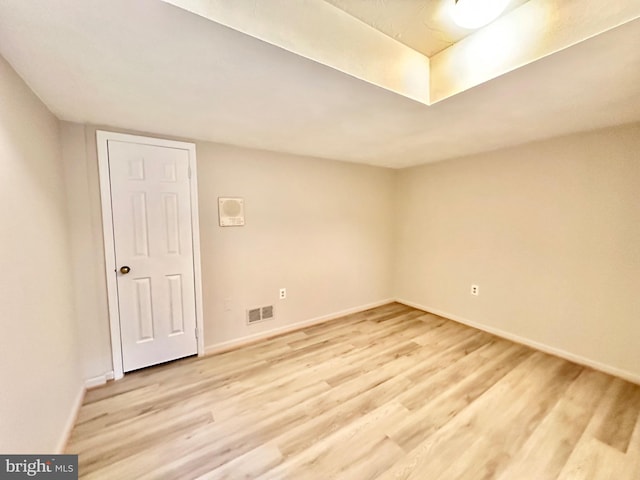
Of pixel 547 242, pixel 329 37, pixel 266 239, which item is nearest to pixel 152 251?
pixel 266 239

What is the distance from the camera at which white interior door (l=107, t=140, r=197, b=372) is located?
84.2 inches

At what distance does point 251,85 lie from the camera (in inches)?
55.6

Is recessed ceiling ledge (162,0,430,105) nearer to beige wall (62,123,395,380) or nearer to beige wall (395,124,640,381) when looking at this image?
beige wall (62,123,395,380)

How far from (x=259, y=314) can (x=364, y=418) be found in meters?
1.54

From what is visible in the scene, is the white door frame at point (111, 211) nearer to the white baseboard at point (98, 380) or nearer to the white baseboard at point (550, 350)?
the white baseboard at point (98, 380)

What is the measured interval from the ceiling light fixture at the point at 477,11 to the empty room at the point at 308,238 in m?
0.01

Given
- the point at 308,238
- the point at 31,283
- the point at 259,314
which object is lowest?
the point at 259,314

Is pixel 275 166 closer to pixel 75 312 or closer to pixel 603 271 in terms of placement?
pixel 75 312

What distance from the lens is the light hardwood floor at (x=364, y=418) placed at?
1.40 m

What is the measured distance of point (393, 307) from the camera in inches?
152

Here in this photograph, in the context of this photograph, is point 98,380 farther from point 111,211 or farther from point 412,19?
point 412,19

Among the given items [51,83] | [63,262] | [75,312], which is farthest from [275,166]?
[75,312]

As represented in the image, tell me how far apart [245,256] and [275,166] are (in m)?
1.04

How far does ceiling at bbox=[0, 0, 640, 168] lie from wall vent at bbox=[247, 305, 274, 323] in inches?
69.6
